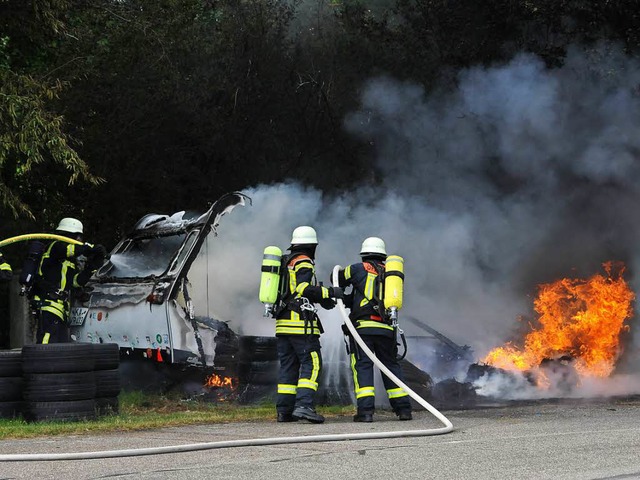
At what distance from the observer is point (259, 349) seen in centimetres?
1191

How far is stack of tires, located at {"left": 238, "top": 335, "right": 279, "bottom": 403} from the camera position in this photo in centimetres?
1191

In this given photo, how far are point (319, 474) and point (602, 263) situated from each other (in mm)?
10371

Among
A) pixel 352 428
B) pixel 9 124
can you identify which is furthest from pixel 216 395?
pixel 9 124

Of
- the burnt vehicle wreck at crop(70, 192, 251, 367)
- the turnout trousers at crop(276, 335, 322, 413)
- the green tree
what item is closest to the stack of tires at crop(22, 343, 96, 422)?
the turnout trousers at crop(276, 335, 322, 413)

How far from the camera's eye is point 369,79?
2083cm

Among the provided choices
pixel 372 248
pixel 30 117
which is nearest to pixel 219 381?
pixel 372 248

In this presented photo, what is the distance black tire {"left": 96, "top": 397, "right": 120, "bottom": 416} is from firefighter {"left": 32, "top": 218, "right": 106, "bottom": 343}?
185 centimetres

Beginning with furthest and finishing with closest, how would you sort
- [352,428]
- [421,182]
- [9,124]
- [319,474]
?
[421,182] → [9,124] → [352,428] → [319,474]

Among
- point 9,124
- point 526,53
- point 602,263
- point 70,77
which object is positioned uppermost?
point 526,53

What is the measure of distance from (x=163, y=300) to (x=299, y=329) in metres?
2.44

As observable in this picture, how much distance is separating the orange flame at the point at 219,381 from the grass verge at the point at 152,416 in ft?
0.81

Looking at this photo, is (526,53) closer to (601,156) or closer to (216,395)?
(601,156)

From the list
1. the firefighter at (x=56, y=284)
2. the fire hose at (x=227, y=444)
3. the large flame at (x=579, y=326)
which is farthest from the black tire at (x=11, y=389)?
the large flame at (x=579, y=326)

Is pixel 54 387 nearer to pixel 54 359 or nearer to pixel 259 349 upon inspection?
pixel 54 359
